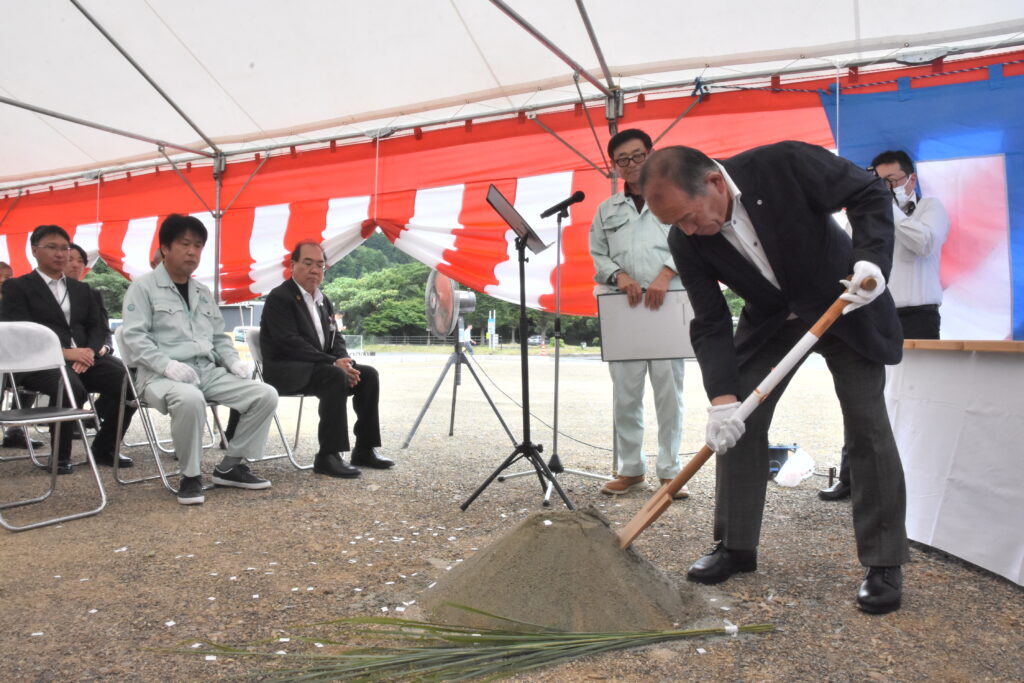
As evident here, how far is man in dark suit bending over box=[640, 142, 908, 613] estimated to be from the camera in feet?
5.90

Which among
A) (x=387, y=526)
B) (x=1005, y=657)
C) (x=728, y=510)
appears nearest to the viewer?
(x=1005, y=657)

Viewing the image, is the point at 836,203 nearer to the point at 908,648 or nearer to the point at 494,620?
the point at 908,648

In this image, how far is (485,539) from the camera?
8.58ft

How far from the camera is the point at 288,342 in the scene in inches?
154

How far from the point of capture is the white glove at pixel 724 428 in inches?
72.6

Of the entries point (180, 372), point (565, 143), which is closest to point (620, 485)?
point (180, 372)

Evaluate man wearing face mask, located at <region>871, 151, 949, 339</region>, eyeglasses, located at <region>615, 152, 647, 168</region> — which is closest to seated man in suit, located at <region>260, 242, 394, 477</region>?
eyeglasses, located at <region>615, 152, 647, 168</region>

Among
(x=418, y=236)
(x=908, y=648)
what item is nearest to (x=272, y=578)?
(x=908, y=648)

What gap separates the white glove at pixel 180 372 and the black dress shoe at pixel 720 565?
8.25 ft

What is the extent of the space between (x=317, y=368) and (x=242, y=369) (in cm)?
45

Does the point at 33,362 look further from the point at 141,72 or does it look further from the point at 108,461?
the point at 141,72

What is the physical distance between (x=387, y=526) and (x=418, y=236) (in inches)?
124

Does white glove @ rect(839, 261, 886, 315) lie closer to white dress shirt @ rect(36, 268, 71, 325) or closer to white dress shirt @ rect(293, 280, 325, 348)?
white dress shirt @ rect(293, 280, 325, 348)

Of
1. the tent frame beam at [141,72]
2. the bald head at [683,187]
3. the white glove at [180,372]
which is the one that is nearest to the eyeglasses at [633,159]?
the bald head at [683,187]
